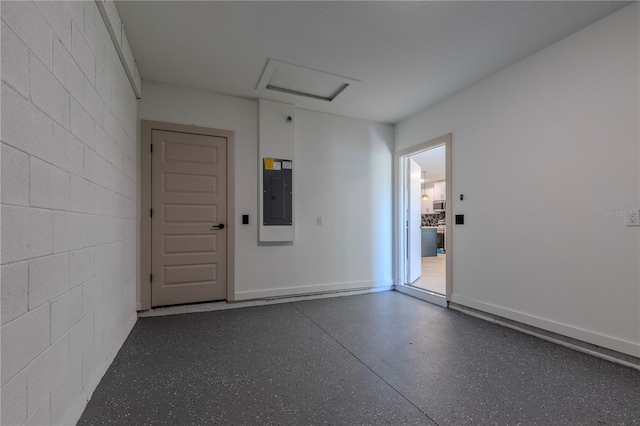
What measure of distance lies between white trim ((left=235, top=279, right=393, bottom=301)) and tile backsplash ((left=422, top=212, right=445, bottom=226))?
6.59 meters

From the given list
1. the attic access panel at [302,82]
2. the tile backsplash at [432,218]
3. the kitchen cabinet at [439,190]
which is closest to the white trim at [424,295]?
the attic access panel at [302,82]

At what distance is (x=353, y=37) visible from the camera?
2441mm

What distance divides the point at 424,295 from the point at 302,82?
10.3 feet

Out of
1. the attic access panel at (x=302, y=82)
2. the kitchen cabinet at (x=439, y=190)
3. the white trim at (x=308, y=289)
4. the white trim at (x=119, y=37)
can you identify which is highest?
the attic access panel at (x=302, y=82)

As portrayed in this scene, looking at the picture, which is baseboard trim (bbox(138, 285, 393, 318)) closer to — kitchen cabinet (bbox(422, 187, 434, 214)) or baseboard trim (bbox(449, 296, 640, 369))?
baseboard trim (bbox(449, 296, 640, 369))

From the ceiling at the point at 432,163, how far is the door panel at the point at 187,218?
365cm

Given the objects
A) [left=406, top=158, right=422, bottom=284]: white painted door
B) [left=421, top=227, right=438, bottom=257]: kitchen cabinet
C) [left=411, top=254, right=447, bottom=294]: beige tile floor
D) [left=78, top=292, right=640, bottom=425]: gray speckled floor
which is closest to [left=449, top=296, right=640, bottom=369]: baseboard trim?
[left=78, top=292, right=640, bottom=425]: gray speckled floor

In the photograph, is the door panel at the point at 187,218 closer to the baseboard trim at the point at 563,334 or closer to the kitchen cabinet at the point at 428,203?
the baseboard trim at the point at 563,334

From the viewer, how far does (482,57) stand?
8.87ft

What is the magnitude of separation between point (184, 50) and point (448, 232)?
11.3 feet

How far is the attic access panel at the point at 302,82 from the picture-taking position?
297 cm

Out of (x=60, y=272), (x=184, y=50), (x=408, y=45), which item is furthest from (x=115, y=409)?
(x=408, y=45)

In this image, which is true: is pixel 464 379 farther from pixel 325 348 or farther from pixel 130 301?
pixel 130 301

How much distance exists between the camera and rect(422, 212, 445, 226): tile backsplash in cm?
1034
